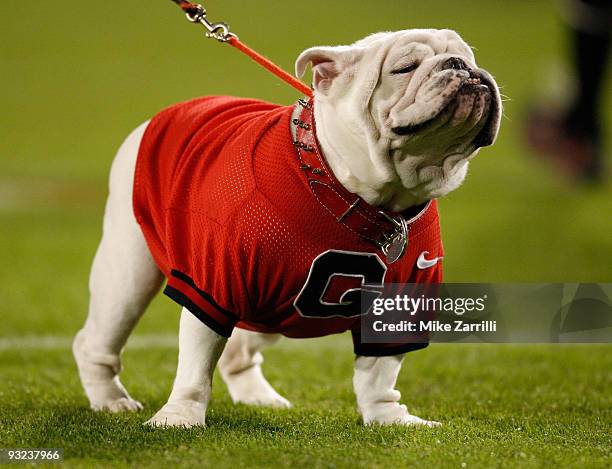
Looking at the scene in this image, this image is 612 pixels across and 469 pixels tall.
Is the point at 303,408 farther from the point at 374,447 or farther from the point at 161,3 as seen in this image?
the point at 161,3

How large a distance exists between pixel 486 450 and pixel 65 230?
7555 millimetres

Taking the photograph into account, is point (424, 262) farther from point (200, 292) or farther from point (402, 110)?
point (200, 292)

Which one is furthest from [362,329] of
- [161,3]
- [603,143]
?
[161,3]

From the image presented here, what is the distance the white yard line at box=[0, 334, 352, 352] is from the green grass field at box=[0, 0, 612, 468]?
2 centimetres

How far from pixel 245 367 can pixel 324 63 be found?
1.65 metres

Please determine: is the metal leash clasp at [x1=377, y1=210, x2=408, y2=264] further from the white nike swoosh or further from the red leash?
the red leash

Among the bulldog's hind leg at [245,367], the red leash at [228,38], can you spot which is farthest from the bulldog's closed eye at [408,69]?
the bulldog's hind leg at [245,367]

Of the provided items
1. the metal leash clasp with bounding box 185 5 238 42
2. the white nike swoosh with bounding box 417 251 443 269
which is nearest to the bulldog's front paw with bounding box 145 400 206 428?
the white nike swoosh with bounding box 417 251 443 269

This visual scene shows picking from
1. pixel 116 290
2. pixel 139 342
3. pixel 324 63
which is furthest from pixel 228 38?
pixel 139 342

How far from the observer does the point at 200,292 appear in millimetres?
3730

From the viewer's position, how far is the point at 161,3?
26.4 metres

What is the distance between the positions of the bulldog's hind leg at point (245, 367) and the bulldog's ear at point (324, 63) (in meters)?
1.47

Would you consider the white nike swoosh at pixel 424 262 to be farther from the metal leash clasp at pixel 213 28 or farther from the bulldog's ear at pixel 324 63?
the metal leash clasp at pixel 213 28

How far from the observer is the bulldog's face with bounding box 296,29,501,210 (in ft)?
11.2
